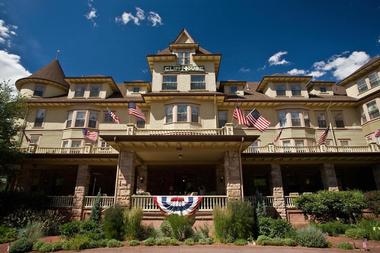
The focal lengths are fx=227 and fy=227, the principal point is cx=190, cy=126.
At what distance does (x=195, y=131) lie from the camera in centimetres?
1830

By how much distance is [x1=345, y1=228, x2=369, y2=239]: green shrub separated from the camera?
1155cm

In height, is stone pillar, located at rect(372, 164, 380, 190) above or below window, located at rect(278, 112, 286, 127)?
below

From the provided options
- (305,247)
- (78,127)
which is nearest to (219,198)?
(305,247)

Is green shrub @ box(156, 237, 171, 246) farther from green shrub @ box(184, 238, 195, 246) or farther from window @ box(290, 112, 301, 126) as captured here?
window @ box(290, 112, 301, 126)

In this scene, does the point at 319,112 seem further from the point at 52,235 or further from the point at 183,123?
the point at 52,235

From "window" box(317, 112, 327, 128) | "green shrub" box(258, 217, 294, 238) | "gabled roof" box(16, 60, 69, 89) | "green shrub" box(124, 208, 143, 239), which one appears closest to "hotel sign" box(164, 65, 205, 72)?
"gabled roof" box(16, 60, 69, 89)

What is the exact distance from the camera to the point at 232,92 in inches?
1047

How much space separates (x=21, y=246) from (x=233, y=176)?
11.2m

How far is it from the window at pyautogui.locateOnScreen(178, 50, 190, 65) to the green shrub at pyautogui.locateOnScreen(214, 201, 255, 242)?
17580 mm

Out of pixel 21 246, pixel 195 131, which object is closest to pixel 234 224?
pixel 195 131

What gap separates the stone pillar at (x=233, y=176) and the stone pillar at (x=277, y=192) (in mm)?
4632

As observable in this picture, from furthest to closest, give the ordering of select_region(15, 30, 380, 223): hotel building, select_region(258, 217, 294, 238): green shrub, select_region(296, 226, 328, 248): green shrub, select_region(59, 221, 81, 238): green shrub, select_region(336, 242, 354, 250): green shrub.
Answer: select_region(15, 30, 380, 223): hotel building → select_region(59, 221, 81, 238): green shrub → select_region(258, 217, 294, 238): green shrub → select_region(296, 226, 328, 248): green shrub → select_region(336, 242, 354, 250): green shrub

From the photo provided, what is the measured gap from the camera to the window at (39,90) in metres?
25.8

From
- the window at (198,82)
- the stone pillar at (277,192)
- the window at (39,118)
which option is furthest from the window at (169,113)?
the window at (39,118)
